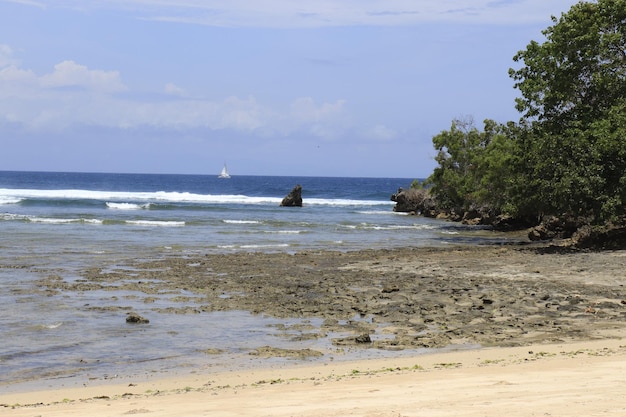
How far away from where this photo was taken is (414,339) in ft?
38.5

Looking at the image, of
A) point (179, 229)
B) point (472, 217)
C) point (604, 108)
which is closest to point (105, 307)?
point (604, 108)

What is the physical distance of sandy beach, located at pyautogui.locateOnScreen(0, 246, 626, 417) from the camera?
23.4 feet

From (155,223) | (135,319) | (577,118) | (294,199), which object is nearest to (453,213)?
(294,199)

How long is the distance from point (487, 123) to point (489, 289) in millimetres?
35313

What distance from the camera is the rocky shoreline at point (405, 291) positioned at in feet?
40.3

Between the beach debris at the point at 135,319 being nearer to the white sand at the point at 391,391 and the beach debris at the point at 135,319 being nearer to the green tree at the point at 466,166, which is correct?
the white sand at the point at 391,391

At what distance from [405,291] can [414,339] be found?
4.92 metres

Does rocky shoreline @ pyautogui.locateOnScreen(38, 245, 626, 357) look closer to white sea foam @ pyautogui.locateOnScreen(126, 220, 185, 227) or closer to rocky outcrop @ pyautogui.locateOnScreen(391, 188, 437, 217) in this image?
white sea foam @ pyautogui.locateOnScreen(126, 220, 185, 227)

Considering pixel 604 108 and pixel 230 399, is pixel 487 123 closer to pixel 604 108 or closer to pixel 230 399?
pixel 604 108

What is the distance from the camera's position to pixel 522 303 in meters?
14.7

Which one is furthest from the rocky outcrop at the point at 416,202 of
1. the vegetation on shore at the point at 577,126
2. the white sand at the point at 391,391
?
the white sand at the point at 391,391

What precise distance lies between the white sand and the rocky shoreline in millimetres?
1518

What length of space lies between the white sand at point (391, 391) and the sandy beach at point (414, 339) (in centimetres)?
2

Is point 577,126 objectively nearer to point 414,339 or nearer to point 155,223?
point 414,339
